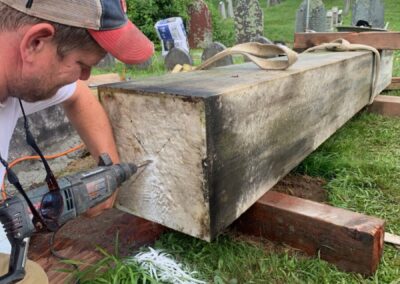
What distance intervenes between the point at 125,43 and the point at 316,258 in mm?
1132

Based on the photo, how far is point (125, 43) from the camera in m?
1.22

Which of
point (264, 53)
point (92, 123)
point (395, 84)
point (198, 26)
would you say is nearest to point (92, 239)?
point (92, 123)

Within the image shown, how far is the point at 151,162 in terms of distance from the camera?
1455mm

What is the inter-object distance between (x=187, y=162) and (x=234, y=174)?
0.18 meters

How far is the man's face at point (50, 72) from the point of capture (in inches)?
46.1

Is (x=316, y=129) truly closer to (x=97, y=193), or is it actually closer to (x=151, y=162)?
(x=151, y=162)

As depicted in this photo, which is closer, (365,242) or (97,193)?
(97,193)

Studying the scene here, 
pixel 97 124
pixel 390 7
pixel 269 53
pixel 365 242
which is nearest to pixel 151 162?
pixel 97 124

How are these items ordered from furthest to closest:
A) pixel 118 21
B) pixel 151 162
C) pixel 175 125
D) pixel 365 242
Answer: pixel 365 242, pixel 151 162, pixel 175 125, pixel 118 21

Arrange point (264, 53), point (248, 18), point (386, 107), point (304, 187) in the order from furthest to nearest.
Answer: point (248, 18), point (386, 107), point (304, 187), point (264, 53)

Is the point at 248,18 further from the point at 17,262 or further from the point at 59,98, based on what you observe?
the point at 17,262

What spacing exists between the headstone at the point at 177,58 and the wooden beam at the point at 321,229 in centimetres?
435

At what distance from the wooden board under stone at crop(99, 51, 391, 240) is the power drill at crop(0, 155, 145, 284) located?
14 centimetres

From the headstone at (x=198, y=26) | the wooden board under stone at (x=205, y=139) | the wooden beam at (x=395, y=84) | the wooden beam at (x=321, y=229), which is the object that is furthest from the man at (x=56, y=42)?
the headstone at (x=198, y=26)
